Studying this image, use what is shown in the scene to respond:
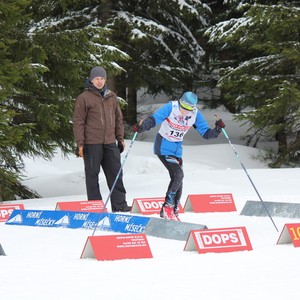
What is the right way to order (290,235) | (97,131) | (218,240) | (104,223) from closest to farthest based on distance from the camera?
(218,240)
(290,235)
(104,223)
(97,131)

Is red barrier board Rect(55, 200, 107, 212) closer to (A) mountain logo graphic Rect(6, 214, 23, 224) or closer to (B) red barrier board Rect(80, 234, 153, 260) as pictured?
(A) mountain logo graphic Rect(6, 214, 23, 224)

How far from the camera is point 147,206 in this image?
10.2 meters

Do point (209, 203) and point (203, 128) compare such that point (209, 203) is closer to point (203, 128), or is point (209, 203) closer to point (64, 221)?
point (203, 128)

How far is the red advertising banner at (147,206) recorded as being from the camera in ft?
33.2

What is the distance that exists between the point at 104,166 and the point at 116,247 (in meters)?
4.00

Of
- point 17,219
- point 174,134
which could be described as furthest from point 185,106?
point 17,219

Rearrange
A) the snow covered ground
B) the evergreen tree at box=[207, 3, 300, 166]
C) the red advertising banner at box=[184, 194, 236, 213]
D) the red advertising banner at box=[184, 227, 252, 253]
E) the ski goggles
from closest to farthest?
Answer: the snow covered ground → the red advertising banner at box=[184, 227, 252, 253] → the ski goggles → the red advertising banner at box=[184, 194, 236, 213] → the evergreen tree at box=[207, 3, 300, 166]

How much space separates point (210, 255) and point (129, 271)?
995 mm

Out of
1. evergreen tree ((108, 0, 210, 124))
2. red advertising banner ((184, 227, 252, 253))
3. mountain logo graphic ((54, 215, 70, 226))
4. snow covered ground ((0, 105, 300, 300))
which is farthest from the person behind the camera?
evergreen tree ((108, 0, 210, 124))

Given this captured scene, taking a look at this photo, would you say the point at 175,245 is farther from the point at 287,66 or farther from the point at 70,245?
the point at 287,66

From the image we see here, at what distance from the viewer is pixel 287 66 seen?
1908 centimetres

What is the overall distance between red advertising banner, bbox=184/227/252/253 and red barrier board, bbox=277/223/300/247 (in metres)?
0.41

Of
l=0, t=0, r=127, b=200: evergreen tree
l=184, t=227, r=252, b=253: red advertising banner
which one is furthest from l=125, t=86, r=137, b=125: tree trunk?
l=184, t=227, r=252, b=253: red advertising banner

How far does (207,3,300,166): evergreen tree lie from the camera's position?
1726 cm
